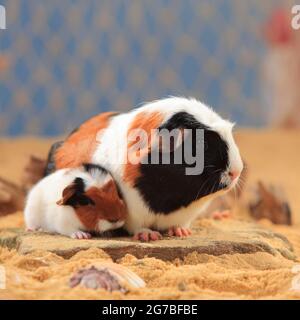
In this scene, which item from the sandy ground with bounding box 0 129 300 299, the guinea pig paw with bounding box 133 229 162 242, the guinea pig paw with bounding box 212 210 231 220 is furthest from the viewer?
the guinea pig paw with bounding box 212 210 231 220

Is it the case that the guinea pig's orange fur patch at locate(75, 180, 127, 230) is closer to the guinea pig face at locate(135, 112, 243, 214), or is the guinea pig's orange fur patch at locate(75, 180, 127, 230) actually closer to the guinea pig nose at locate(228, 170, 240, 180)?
the guinea pig face at locate(135, 112, 243, 214)

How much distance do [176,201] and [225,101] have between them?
3.35 meters

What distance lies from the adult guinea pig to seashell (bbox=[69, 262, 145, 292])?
324 mm

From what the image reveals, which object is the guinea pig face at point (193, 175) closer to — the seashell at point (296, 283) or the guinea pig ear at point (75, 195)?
the guinea pig ear at point (75, 195)

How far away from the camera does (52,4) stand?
492cm

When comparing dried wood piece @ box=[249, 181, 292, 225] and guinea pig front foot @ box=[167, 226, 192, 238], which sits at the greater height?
dried wood piece @ box=[249, 181, 292, 225]

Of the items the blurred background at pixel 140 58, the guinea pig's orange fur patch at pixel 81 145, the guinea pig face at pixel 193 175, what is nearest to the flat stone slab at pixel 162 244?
the guinea pig face at pixel 193 175

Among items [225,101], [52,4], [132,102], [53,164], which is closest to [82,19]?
[52,4]

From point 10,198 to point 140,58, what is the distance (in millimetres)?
2459

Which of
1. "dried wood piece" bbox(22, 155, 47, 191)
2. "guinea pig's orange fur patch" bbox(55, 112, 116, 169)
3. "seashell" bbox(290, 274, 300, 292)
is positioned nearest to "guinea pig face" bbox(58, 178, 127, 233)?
"guinea pig's orange fur patch" bbox(55, 112, 116, 169)

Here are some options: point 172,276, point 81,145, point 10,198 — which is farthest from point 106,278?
point 10,198

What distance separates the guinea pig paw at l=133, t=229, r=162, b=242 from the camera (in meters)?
2.00

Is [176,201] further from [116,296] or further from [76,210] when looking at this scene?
[116,296]

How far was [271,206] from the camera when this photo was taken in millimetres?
2922
